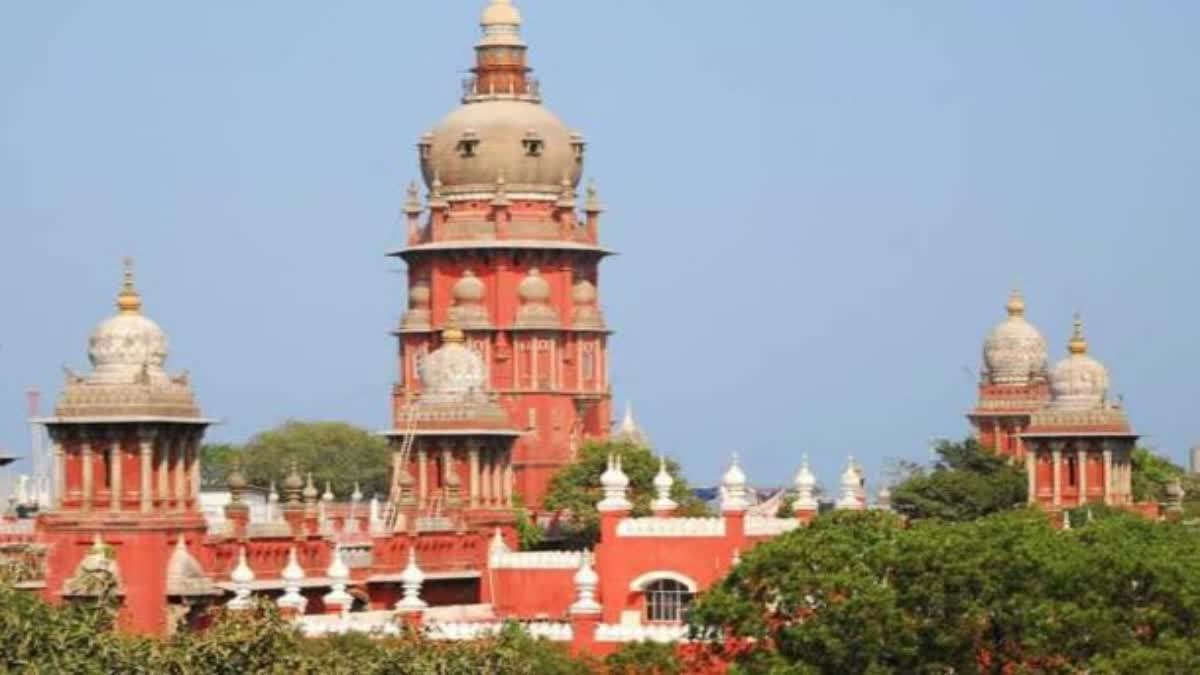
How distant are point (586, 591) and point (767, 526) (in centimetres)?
521

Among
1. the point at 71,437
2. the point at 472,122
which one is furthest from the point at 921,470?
the point at 71,437

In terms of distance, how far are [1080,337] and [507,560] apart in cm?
1921

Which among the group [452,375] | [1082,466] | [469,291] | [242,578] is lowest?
[242,578]

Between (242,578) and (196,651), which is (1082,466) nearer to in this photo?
(242,578)

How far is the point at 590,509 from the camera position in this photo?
3718 inches

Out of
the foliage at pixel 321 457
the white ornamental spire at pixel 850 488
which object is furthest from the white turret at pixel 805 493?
the foliage at pixel 321 457

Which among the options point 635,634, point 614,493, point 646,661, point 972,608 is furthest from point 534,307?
point 972,608

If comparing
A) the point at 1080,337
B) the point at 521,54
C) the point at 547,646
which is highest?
the point at 521,54

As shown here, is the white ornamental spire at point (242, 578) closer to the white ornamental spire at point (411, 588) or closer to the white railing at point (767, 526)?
the white ornamental spire at point (411, 588)

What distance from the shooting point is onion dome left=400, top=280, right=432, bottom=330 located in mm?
102750

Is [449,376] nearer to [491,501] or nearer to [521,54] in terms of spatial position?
[491,501]

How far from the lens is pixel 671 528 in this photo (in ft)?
243

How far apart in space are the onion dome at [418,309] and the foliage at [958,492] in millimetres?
10882

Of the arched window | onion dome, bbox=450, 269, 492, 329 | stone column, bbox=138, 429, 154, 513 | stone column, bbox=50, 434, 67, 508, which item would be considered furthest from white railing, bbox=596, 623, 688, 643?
onion dome, bbox=450, 269, 492, 329
